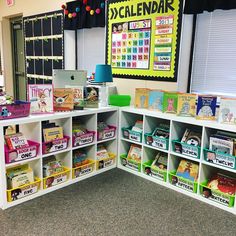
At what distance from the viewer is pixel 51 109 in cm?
247

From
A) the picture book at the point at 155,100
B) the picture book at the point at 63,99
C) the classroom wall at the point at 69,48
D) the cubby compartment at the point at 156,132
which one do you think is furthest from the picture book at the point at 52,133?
the classroom wall at the point at 69,48

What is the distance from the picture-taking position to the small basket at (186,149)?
2412 mm

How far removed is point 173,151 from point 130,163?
59cm

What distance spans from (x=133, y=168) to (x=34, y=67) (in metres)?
2.94

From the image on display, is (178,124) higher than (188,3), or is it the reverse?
(188,3)

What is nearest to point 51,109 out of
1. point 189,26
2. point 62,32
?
point 189,26

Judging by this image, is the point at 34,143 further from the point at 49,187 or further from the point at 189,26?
the point at 189,26

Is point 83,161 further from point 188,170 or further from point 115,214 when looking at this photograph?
point 188,170

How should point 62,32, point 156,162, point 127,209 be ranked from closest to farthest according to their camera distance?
point 127,209, point 156,162, point 62,32

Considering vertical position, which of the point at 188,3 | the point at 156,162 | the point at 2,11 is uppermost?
the point at 2,11

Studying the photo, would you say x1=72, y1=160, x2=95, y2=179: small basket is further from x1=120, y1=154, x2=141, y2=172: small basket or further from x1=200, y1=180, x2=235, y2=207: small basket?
x1=200, y1=180, x2=235, y2=207: small basket

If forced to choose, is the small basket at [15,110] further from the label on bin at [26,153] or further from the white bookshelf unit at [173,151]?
the white bookshelf unit at [173,151]

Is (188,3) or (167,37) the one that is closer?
(188,3)

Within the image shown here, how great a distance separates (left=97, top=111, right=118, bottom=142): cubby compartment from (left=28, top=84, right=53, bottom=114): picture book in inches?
25.7
